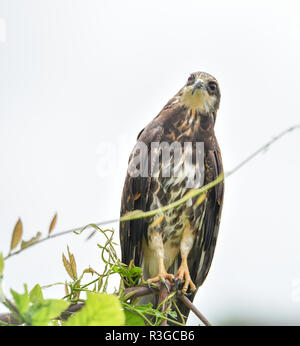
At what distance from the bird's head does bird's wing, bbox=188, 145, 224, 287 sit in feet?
0.98

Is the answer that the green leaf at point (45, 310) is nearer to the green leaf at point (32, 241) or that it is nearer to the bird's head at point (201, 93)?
the green leaf at point (32, 241)

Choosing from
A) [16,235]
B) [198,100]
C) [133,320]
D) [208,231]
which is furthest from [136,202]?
[16,235]

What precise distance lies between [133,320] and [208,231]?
212 centimetres

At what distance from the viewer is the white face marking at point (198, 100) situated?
11.7 ft

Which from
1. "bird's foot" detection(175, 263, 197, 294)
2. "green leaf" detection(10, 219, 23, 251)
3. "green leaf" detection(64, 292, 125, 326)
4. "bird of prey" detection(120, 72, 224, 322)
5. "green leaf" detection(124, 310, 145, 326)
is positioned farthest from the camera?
"bird of prey" detection(120, 72, 224, 322)

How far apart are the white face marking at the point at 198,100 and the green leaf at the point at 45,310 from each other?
8.86ft

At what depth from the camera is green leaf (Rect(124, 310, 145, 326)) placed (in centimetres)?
152

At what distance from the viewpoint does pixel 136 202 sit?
3.45 meters

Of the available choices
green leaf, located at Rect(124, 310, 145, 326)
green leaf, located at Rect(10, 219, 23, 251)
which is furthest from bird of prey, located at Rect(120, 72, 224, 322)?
green leaf, located at Rect(10, 219, 23, 251)

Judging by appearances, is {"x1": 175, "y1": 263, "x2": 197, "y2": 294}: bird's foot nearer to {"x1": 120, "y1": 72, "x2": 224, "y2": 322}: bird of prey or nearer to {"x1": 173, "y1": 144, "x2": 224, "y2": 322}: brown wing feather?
{"x1": 120, "y1": 72, "x2": 224, "y2": 322}: bird of prey

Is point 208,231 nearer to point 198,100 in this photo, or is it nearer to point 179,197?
point 179,197

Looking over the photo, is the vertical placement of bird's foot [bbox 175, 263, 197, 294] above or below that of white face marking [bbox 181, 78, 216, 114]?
below

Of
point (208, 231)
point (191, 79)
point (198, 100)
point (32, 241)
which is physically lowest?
point (208, 231)
